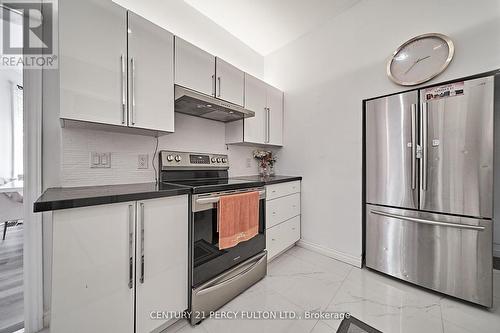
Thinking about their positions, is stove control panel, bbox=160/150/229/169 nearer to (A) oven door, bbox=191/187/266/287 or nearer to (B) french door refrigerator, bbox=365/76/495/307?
(A) oven door, bbox=191/187/266/287

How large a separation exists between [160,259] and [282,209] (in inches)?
55.8

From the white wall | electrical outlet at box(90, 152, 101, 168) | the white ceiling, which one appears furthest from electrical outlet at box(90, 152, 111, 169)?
the white wall

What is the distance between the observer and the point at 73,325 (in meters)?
0.92

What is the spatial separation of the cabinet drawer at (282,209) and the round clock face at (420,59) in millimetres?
1646

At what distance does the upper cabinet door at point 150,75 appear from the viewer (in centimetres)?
132

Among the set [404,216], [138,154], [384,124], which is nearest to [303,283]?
[404,216]

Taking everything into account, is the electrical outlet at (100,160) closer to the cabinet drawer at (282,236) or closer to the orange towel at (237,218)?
the orange towel at (237,218)

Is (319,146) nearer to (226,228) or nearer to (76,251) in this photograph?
(226,228)

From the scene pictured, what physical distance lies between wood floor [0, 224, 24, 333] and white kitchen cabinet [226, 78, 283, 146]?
2264mm

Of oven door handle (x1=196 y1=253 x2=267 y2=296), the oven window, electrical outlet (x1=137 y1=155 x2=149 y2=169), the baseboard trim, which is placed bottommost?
the baseboard trim

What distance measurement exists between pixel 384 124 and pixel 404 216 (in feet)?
3.00

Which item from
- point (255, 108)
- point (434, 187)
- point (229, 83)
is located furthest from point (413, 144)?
point (229, 83)

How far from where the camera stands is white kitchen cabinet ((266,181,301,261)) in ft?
6.73

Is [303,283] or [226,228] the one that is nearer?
[226,228]
